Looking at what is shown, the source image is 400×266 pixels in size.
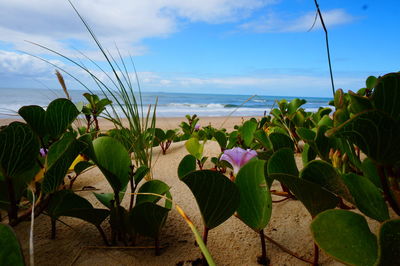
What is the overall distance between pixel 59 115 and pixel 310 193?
1.83ft

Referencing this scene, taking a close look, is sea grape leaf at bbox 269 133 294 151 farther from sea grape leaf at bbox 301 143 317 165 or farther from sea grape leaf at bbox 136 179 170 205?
sea grape leaf at bbox 136 179 170 205

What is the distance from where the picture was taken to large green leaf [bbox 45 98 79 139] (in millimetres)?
667

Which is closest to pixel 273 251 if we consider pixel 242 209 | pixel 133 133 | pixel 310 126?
pixel 242 209

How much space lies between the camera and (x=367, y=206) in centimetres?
46

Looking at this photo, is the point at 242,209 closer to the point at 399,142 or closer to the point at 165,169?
the point at 399,142

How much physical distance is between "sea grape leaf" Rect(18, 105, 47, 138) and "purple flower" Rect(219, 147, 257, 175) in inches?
18.5

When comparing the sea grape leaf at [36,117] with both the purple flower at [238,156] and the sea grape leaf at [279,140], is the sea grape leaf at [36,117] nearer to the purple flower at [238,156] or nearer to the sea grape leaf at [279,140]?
the purple flower at [238,156]

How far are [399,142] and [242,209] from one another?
28 cm

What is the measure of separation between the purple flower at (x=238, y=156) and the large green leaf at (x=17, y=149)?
1.60 ft

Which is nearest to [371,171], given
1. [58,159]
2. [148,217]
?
[148,217]

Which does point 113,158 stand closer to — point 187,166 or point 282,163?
point 187,166

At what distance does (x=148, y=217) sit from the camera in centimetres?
56

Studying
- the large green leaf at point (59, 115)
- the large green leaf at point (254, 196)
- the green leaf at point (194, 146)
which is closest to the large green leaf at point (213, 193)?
the large green leaf at point (254, 196)

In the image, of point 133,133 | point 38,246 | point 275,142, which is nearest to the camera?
point 38,246
